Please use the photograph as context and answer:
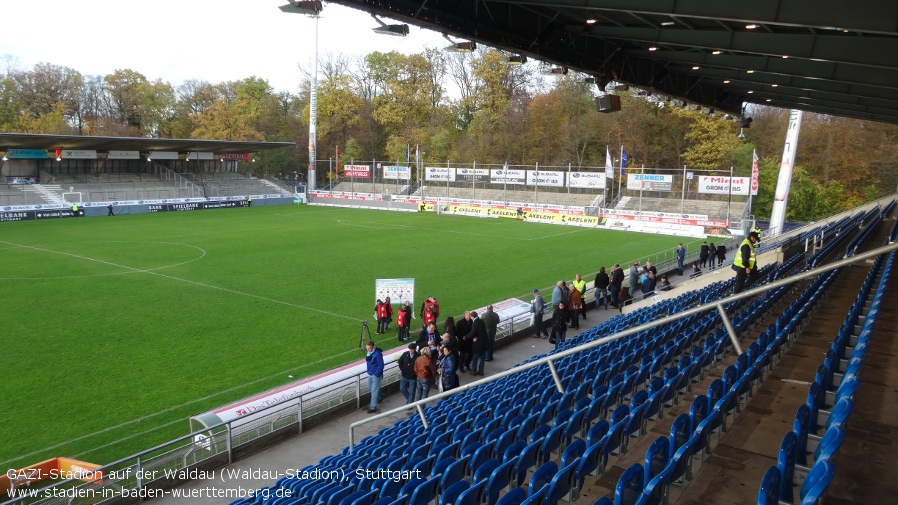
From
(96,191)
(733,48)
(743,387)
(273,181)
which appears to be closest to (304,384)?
(743,387)

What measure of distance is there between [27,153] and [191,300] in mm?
39062

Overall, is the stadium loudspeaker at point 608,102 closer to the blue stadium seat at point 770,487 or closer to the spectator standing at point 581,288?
the spectator standing at point 581,288

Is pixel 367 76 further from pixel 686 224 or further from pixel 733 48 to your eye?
pixel 733 48

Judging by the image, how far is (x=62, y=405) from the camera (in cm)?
1193

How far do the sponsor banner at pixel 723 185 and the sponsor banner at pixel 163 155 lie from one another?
46.9 metres

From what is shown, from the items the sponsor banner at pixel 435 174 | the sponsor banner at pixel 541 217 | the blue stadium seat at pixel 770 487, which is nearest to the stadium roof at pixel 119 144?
the sponsor banner at pixel 435 174

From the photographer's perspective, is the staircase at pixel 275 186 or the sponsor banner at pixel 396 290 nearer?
the sponsor banner at pixel 396 290

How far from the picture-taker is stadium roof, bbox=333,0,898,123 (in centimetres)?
777

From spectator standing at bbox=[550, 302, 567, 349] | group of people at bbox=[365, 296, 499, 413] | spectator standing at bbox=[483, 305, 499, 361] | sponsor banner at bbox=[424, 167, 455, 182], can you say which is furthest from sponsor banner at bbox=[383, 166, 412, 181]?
spectator standing at bbox=[483, 305, 499, 361]

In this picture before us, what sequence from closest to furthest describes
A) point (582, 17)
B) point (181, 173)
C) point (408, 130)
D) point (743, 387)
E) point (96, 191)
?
1. point (743, 387)
2. point (582, 17)
3. point (96, 191)
4. point (181, 173)
5. point (408, 130)

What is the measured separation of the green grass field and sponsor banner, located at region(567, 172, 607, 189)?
1013cm

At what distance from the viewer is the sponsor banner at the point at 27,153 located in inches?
1912

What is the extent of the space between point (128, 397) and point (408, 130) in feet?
219

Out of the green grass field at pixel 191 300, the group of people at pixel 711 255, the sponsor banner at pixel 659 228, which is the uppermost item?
the group of people at pixel 711 255
